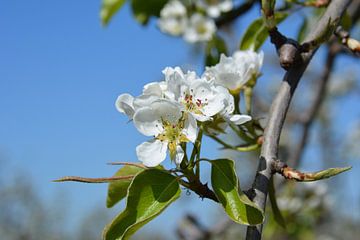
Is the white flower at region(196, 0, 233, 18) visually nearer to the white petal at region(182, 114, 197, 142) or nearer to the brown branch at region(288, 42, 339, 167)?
the brown branch at region(288, 42, 339, 167)

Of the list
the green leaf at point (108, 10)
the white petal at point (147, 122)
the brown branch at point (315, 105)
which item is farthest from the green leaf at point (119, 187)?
the brown branch at point (315, 105)

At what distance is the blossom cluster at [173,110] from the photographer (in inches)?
39.0

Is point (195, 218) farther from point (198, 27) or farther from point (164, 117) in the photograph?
point (164, 117)

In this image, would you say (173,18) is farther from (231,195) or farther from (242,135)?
(231,195)

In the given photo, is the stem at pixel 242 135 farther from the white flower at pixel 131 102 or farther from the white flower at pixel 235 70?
the white flower at pixel 131 102

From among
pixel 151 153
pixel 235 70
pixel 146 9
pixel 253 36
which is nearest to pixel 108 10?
pixel 146 9

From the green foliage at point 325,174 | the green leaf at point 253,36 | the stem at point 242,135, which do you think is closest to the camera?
the green foliage at point 325,174

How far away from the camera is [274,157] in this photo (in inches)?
37.8

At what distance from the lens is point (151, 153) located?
0.97m

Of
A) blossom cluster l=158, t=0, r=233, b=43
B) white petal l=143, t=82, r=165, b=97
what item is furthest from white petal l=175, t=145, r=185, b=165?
blossom cluster l=158, t=0, r=233, b=43

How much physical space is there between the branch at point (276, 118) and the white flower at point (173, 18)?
1.44 m

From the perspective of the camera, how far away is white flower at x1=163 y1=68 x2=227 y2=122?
102cm

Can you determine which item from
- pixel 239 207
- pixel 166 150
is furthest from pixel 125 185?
pixel 239 207

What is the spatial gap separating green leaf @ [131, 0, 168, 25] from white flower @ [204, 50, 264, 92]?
1242 mm
